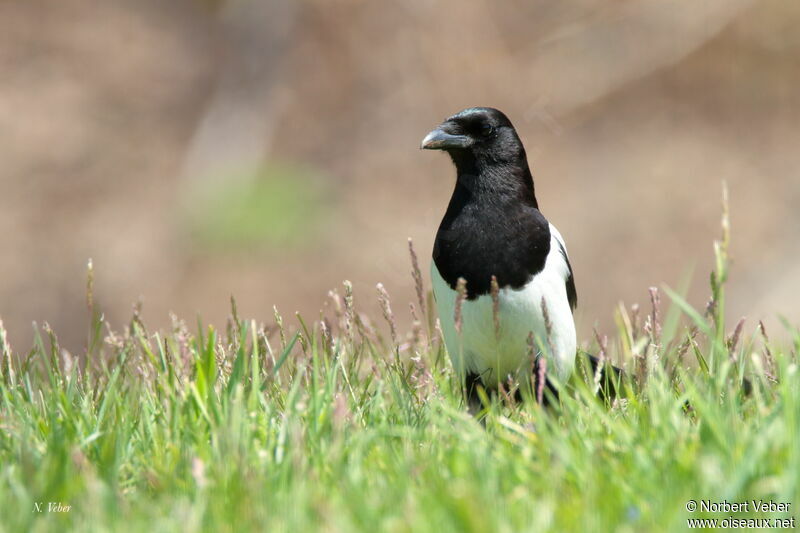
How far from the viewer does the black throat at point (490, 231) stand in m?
3.54

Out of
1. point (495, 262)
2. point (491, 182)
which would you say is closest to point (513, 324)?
point (495, 262)

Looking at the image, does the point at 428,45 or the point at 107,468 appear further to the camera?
the point at 428,45

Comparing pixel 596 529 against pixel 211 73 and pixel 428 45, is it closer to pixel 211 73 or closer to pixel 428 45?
pixel 428 45

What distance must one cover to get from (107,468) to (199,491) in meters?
0.33

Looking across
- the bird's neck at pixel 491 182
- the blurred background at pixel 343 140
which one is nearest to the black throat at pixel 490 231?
the bird's neck at pixel 491 182

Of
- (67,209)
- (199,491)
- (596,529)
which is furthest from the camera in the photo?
(67,209)

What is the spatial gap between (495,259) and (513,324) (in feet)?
0.73

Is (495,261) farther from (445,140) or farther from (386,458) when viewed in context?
(386,458)

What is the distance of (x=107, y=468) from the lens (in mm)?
2324

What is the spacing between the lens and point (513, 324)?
3553 millimetres

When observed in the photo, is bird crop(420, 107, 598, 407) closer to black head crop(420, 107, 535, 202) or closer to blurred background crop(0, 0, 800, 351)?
black head crop(420, 107, 535, 202)

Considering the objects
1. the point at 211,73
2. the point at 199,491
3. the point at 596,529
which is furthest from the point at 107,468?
the point at 211,73

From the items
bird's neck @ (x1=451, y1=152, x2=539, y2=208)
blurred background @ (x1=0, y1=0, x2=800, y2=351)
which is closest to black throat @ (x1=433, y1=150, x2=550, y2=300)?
bird's neck @ (x1=451, y1=152, x2=539, y2=208)

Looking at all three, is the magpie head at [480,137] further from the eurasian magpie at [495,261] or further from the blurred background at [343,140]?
the blurred background at [343,140]
